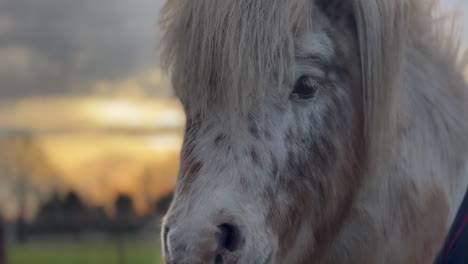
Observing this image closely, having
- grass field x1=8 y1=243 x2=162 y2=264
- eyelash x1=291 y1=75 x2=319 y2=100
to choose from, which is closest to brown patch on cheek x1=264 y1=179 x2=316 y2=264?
eyelash x1=291 y1=75 x2=319 y2=100

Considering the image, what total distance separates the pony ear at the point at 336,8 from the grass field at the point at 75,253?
15.1 meters

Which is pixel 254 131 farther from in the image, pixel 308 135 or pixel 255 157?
pixel 308 135

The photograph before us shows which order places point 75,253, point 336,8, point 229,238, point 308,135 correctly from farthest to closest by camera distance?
point 75,253 → point 336,8 → point 308,135 → point 229,238

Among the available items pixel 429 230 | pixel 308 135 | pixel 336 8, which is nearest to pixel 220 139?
pixel 308 135

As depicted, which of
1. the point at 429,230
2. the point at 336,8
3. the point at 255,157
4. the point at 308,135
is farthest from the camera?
the point at 429,230

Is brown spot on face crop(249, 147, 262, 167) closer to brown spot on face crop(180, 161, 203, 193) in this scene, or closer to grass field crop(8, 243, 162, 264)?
brown spot on face crop(180, 161, 203, 193)

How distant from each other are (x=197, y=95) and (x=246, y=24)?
0.29m

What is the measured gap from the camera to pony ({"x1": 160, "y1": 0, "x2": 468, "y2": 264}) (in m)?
2.09

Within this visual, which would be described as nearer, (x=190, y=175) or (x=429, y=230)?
(x=190, y=175)

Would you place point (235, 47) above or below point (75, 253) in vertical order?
above

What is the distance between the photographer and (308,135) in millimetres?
2246

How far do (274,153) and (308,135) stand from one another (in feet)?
0.51

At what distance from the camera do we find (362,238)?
8.23 feet

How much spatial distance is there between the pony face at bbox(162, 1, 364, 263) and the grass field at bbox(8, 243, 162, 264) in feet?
49.5
